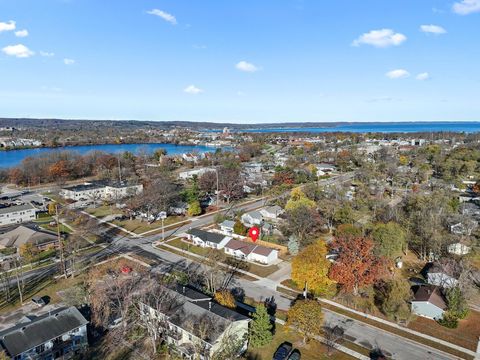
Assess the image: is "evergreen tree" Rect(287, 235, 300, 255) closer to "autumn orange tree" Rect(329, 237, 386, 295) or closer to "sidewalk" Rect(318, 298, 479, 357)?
"autumn orange tree" Rect(329, 237, 386, 295)

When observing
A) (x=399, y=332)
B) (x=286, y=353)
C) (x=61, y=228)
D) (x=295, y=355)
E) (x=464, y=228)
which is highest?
(x=464, y=228)

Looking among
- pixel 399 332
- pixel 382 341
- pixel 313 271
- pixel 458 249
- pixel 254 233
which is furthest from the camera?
pixel 254 233

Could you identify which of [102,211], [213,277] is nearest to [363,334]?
[213,277]

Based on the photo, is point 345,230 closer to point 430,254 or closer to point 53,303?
point 430,254

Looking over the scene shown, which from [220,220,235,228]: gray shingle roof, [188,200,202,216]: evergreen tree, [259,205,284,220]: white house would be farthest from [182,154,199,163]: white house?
[220,220,235,228]: gray shingle roof

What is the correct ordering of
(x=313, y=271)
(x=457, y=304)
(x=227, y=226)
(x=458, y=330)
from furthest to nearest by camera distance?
(x=227, y=226) → (x=313, y=271) → (x=457, y=304) → (x=458, y=330)

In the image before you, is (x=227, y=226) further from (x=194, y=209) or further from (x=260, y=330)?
(x=260, y=330)
